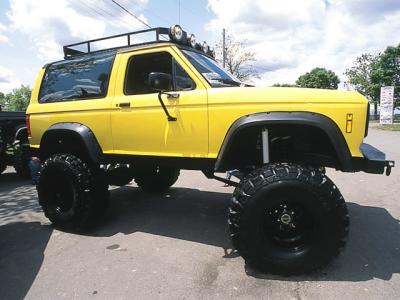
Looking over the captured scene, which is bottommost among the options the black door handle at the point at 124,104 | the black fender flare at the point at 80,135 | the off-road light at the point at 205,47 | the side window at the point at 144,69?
the black fender flare at the point at 80,135

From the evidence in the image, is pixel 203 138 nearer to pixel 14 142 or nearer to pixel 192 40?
pixel 192 40

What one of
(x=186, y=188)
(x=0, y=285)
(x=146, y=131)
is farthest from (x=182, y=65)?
(x=186, y=188)

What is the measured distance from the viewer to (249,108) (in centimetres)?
334

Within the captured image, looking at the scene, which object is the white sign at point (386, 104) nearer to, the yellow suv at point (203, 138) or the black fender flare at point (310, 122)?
the yellow suv at point (203, 138)

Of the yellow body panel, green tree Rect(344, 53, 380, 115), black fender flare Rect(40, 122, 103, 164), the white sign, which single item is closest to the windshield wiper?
the yellow body panel

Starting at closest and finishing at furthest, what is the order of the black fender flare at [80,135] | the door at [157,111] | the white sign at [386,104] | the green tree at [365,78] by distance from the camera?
1. the door at [157,111]
2. the black fender flare at [80,135]
3. the white sign at [386,104]
4. the green tree at [365,78]

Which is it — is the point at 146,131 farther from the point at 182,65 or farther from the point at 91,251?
the point at 91,251

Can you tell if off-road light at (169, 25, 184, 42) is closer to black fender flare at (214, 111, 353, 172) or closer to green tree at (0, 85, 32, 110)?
black fender flare at (214, 111, 353, 172)

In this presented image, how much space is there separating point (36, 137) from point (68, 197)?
994 millimetres

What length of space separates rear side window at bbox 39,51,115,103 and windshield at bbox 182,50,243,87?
110cm

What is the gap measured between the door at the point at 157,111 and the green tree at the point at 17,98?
9494 centimetres

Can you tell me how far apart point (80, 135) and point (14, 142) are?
5.05m

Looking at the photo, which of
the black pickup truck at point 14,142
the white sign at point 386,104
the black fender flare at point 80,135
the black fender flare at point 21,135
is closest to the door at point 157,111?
the black fender flare at point 80,135

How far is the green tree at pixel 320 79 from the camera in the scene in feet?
258
